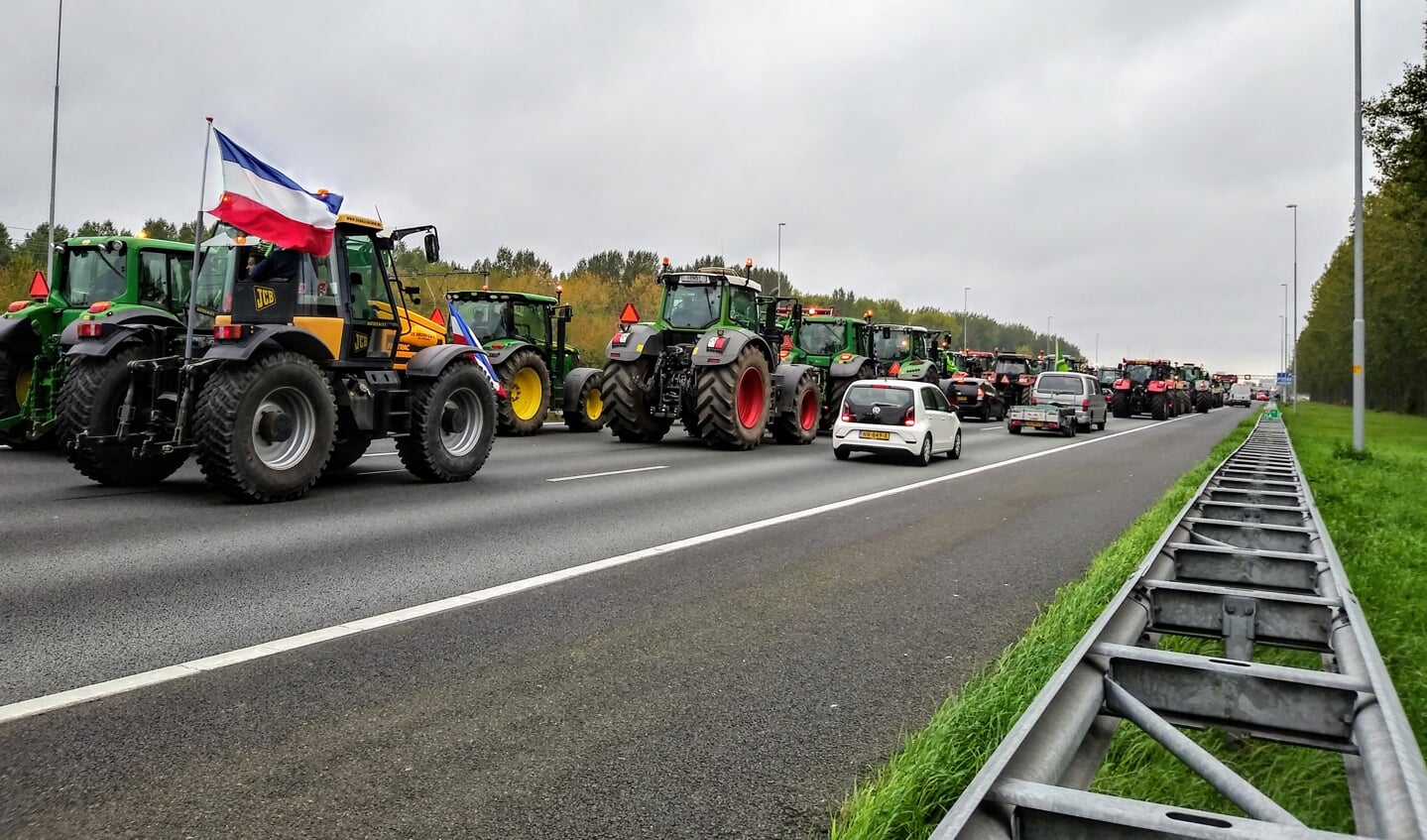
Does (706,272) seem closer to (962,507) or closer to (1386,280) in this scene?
(962,507)

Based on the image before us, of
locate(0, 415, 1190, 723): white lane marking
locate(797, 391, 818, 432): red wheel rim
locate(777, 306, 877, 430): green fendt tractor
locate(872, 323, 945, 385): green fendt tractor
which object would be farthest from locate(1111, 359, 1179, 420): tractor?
locate(0, 415, 1190, 723): white lane marking

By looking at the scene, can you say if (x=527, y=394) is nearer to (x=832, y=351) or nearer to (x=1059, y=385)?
(x=832, y=351)

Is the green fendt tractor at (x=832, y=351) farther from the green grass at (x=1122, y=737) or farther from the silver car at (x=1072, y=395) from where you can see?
the green grass at (x=1122, y=737)

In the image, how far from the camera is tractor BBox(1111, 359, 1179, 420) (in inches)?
1751

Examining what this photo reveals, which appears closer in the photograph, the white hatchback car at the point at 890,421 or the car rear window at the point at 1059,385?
the white hatchback car at the point at 890,421

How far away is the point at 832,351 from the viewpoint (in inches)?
1002

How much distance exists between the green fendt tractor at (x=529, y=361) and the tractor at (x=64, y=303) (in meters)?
6.10

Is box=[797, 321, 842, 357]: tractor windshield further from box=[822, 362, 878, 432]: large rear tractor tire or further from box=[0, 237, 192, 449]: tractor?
box=[0, 237, 192, 449]: tractor

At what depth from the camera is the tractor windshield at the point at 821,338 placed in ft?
83.6

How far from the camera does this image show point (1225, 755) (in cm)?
349

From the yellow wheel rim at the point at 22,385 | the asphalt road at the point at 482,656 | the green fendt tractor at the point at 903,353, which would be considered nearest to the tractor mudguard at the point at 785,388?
the green fendt tractor at the point at 903,353

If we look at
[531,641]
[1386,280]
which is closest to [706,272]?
[531,641]

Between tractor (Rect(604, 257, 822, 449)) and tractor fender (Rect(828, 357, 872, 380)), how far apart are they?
13.6 ft

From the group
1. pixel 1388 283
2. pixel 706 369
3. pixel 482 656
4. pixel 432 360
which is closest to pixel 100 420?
pixel 432 360
